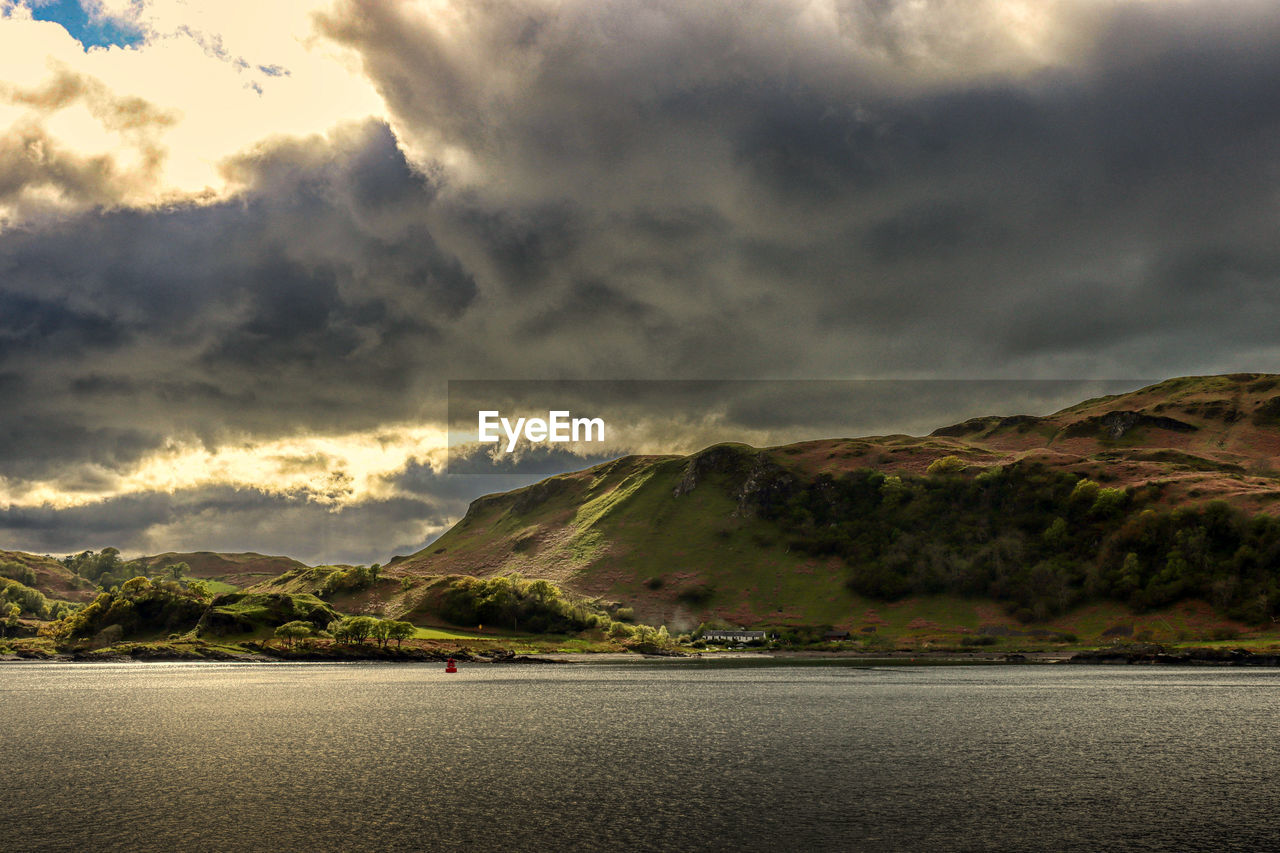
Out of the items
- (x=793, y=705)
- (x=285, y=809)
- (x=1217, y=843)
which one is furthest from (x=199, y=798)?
(x=793, y=705)

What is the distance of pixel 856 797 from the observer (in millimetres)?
44281

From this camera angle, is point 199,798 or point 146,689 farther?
point 146,689

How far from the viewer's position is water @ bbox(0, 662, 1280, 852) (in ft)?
119

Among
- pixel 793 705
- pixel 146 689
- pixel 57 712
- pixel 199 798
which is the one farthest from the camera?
pixel 146 689

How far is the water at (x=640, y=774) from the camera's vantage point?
119ft

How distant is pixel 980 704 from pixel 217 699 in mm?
101846

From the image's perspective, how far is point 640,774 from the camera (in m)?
51.9

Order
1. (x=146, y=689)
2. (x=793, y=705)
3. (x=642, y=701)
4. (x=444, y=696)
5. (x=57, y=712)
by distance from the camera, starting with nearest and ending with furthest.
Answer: (x=57, y=712)
(x=793, y=705)
(x=642, y=701)
(x=444, y=696)
(x=146, y=689)

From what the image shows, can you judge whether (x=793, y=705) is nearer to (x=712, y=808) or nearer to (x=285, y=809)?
(x=712, y=808)

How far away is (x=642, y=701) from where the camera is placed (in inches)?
4306

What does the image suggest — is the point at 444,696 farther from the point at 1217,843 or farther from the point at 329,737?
the point at 1217,843

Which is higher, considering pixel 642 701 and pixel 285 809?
pixel 285 809

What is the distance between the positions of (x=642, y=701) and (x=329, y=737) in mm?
49189

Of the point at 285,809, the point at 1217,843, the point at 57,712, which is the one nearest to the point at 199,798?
the point at 285,809
